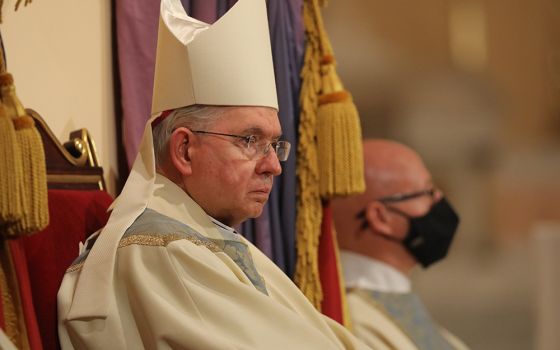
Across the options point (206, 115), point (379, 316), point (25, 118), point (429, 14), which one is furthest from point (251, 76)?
point (429, 14)

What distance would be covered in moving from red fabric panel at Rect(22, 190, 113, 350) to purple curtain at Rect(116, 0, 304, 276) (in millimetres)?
338

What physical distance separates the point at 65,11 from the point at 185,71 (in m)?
0.44

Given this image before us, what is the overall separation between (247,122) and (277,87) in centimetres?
53

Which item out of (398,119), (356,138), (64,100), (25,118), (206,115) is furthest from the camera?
(398,119)

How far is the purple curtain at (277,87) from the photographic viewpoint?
2281 mm

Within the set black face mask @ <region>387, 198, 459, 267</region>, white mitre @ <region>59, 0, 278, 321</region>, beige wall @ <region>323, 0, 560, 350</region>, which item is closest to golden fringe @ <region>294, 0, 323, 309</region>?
black face mask @ <region>387, 198, 459, 267</region>

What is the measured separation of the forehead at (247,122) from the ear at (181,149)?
0.05 metres

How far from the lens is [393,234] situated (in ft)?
8.61

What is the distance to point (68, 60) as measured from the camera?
2.16 meters

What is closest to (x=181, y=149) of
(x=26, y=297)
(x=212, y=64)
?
(x=212, y=64)

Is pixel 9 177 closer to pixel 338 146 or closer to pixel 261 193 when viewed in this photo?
pixel 261 193

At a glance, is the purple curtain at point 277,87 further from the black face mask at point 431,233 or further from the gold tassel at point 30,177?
the gold tassel at point 30,177

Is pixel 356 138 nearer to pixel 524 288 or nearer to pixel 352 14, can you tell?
pixel 352 14

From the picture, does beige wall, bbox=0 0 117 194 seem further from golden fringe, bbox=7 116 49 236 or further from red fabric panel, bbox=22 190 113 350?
golden fringe, bbox=7 116 49 236
